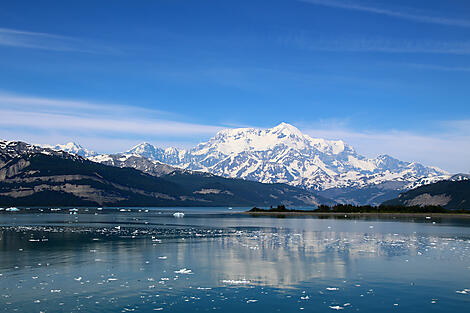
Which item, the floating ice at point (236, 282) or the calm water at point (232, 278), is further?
the floating ice at point (236, 282)

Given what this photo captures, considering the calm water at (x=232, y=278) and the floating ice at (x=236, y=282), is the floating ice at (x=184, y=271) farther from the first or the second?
the floating ice at (x=236, y=282)

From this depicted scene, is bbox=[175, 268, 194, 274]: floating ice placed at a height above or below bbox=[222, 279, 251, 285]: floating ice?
above

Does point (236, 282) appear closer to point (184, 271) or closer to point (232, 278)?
point (232, 278)

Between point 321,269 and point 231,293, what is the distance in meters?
16.5

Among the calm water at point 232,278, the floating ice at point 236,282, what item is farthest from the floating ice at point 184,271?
the floating ice at point 236,282

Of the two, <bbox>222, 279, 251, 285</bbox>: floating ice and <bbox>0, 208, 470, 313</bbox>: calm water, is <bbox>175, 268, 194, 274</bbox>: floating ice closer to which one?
<bbox>0, 208, 470, 313</bbox>: calm water

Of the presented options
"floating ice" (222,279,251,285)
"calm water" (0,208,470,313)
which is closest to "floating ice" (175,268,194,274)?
"calm water" (0,208,470,313)

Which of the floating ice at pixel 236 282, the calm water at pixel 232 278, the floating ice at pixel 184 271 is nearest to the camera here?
the calm water at pixel 232 278

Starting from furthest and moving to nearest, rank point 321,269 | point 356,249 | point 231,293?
point 356,249
point 321,269
point 231,293

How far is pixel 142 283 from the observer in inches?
1806

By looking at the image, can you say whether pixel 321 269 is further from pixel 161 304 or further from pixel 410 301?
pixel 161 304

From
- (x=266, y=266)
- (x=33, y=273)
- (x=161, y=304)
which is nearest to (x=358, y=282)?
(x=266, y=266)

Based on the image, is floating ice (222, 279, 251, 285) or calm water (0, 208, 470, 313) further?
floating ice (222, 279, 251, 285)

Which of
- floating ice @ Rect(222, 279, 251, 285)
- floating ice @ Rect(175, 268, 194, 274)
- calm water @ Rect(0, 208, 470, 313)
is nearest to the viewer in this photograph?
calm water @ Rect(0, 208, 470, 313)
